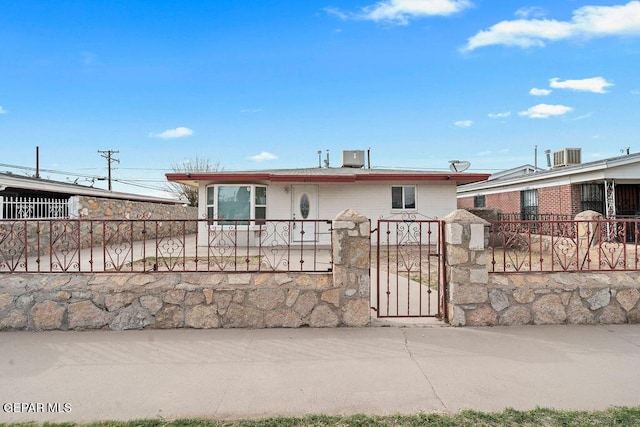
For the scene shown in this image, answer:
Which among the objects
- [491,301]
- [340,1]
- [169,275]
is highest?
[340,1]

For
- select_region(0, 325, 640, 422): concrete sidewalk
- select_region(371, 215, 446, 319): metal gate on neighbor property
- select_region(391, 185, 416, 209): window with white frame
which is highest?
select_region(391, 185, 416, 209): window with white frame

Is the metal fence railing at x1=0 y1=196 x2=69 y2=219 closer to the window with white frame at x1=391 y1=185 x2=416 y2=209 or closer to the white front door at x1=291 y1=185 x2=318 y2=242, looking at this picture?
the white front door at x1=291 y1=185 x2=318 y2=242

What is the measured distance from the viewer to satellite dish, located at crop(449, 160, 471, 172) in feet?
45.7

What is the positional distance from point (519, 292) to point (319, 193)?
29.5ft

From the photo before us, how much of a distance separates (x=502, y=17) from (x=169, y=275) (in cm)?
967

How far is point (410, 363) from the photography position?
3371mm

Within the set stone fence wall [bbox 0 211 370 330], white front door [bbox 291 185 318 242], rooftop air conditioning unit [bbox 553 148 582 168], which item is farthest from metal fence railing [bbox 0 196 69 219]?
rooftop air conditioning unit [bbox 553 148 582 168]

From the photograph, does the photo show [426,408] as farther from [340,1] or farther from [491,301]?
[340,1]

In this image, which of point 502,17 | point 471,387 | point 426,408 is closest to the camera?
point 426,408

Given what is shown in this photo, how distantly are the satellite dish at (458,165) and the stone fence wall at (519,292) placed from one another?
386 inches

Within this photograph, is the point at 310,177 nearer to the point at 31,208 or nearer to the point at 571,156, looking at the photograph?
the point at 31,208

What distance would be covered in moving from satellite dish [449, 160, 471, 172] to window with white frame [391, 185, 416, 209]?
2.33 m

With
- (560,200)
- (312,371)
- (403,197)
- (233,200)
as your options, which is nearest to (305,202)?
(233,200)

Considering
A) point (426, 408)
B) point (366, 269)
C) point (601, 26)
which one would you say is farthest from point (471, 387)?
point (601, 26)
